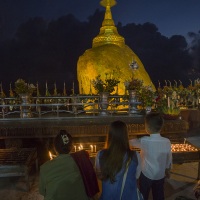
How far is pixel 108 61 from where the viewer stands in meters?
14.2

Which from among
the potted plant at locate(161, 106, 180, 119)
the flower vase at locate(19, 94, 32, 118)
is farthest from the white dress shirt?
the flower vase at locate(19, 94, 32, 118)

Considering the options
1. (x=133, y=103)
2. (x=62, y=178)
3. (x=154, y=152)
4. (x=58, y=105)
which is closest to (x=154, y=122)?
(x=154, y=152)

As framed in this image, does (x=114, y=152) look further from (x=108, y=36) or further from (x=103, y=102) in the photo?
(x=108, y=36)

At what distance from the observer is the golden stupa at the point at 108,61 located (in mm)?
14065

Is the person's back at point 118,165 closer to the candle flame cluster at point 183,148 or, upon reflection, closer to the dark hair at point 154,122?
Result: the dark hair at point 154,122

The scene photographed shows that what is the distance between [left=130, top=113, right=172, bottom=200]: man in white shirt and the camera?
3398mm

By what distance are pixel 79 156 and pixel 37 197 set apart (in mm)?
3051

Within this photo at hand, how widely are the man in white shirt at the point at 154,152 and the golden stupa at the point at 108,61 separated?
1004cm

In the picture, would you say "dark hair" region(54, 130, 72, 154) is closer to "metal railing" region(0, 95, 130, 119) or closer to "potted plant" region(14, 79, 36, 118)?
"metal railing" region(0, 95, 130, 119)

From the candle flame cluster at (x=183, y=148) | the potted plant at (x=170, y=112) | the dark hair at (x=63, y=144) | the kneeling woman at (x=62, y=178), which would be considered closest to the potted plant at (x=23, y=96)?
the potted plant at (x=170, y=112)

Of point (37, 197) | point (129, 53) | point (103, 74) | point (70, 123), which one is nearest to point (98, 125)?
point (70, 123)

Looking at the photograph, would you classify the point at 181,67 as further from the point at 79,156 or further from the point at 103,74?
the point at 79,156

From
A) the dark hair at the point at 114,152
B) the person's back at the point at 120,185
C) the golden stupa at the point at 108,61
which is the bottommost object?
the person's back at the point at 120,185

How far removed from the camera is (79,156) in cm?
267
